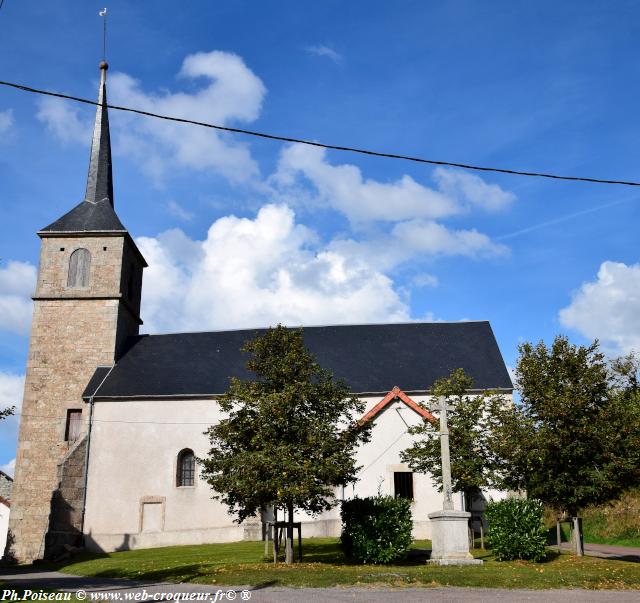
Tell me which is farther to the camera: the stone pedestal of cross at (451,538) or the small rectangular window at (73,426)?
the small rectangular window at (73,426)

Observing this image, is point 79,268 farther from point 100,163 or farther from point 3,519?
point 3,519

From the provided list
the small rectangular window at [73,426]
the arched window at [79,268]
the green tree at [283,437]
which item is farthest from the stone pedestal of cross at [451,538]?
the arched window at [79,268]

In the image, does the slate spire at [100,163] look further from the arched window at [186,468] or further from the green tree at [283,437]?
the green tree at [283,437]

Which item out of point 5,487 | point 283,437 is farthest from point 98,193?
point 283,437

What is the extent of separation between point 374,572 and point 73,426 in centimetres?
2181

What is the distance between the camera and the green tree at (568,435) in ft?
65.9

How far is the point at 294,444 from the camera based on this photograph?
18.8 m

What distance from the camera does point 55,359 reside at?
34.0 metres

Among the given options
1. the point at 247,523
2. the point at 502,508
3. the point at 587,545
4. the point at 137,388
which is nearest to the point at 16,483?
the point at 137,388

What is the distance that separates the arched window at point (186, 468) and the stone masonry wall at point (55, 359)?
495 centimetres

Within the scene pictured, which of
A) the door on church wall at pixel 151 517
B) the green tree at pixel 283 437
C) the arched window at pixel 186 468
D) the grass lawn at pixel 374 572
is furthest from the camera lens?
the arched window at pixel 186 468

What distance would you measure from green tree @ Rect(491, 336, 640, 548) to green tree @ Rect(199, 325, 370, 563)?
17.0 feet

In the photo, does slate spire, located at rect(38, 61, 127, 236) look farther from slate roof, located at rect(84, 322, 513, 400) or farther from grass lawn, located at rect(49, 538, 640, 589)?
grass lawn, located at rect(49, 538, 640, 589)

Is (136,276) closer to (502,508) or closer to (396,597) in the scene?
(502,508)
